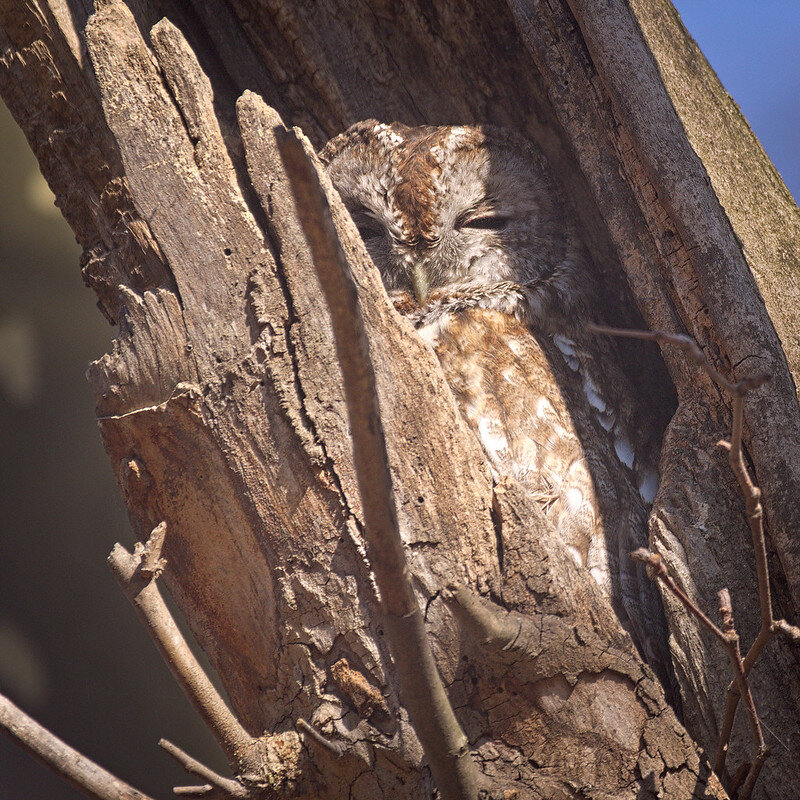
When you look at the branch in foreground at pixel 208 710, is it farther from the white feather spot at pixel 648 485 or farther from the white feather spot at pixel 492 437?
the white feather spot at pixel 648 485

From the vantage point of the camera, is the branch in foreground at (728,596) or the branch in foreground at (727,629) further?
the branch in foreground at (727,629)

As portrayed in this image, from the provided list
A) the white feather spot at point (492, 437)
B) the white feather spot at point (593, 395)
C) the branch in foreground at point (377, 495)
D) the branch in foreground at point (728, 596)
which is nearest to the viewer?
the branch in foreground at point (377, 495)

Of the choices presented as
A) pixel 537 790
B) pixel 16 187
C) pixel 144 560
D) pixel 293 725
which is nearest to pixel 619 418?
pixel 537 790

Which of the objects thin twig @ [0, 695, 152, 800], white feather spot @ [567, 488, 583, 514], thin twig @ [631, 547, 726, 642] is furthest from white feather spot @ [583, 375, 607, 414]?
thin twig @ [0, 695, 152, 800]

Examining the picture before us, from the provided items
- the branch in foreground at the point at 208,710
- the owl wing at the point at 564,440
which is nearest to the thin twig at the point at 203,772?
the branch in foreground at the point at 208,710

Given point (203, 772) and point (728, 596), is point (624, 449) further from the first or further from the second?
point (203, 772)

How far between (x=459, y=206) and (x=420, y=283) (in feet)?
0.84

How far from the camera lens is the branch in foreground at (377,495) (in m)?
0.52

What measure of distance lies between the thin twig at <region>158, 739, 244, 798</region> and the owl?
2.53 feet

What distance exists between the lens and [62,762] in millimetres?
882

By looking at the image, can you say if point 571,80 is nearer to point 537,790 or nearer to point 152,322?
point 152,322

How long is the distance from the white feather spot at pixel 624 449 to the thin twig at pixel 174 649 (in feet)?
3.40

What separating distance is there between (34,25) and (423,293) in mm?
1053

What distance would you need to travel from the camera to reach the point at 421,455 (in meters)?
1.16
